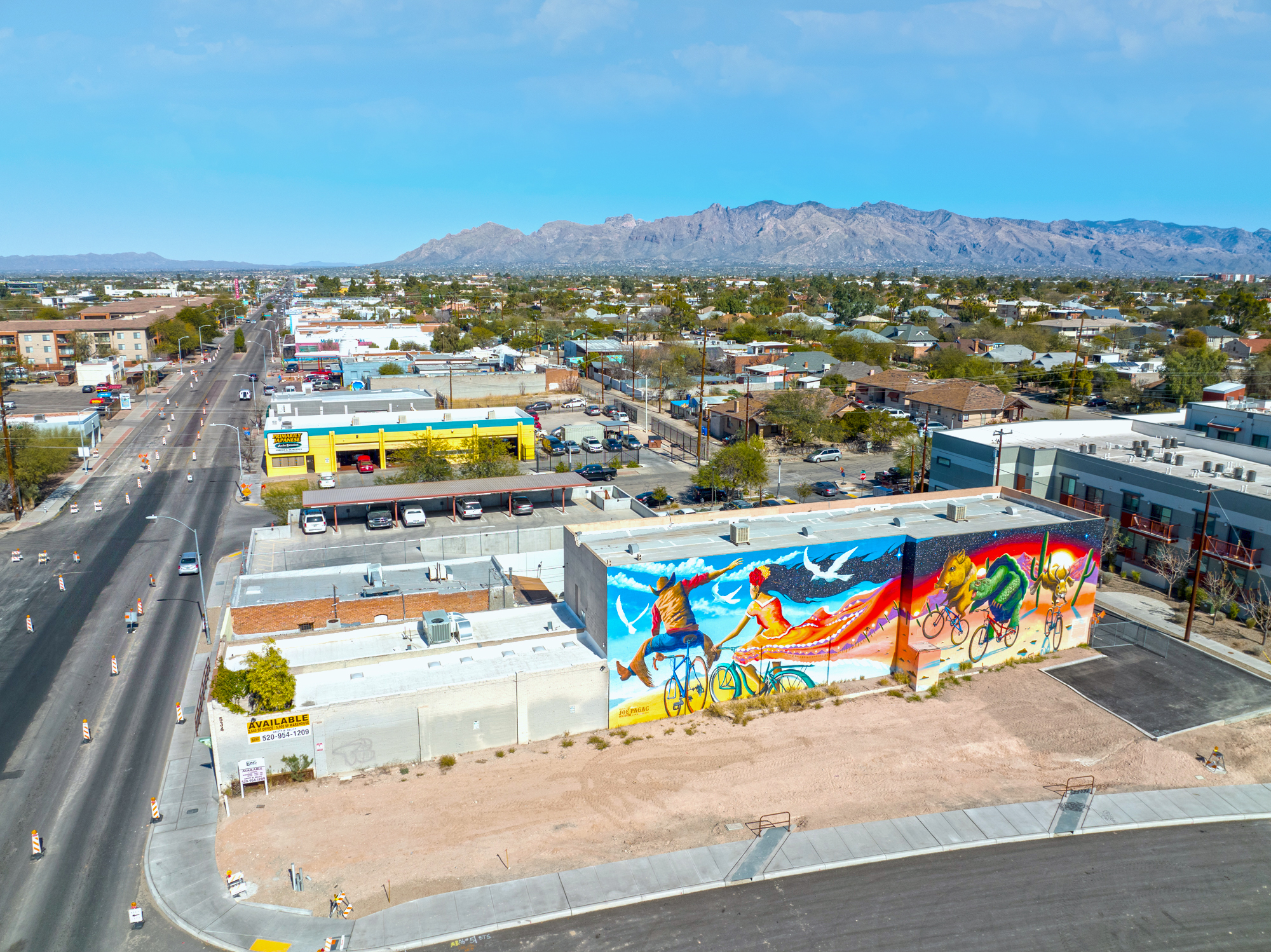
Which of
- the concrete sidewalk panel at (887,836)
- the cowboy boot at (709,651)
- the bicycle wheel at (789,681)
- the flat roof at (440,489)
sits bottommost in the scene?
the concrete sidewalk panel at (887,836)

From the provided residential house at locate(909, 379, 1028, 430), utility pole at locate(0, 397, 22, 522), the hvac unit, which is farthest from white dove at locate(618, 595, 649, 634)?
residential house at locate(909, 379, 1028, 430)

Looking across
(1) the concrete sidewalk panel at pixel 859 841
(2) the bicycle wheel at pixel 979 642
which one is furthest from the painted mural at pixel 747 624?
(1) the concrete sidewalk panel at pixel 859 841

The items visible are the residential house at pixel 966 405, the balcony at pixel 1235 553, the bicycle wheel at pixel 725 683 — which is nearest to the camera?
the bicycle wheel at pixel 725 683

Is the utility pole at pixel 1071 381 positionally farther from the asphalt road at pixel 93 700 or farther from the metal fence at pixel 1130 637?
the asphalt road at pixel 93 700

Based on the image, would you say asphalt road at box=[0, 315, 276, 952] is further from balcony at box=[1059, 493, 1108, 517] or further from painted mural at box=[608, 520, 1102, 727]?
balcony at box=[1059, 493, 1108, 517]

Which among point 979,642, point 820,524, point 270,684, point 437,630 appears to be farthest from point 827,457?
point 270,684

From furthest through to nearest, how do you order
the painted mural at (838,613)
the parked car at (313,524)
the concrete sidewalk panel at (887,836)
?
the parked car at (313,524) < the painted mural at (838,613) < the concrete sidewalk panel at (887,836)
